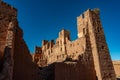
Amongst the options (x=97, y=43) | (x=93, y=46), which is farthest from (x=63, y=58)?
(x=97, y=43)

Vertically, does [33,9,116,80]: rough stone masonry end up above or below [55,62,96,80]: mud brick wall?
above

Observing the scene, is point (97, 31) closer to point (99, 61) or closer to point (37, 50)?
point (99, 61)

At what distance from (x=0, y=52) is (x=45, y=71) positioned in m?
6.92

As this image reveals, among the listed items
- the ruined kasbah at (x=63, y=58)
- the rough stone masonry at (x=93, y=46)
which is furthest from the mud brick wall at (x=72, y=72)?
the rough stone masonry at (x=93, y=46)

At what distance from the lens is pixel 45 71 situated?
17.5m

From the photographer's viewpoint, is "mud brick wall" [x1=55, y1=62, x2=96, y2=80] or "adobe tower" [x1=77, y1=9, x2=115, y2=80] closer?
"mud brick wall" [x1=55, y1=62, x2=96, y2=80]

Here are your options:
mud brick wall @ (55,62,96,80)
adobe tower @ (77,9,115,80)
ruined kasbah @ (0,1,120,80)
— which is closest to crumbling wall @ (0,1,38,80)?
ruined kasbah @ (0,1,120,80)

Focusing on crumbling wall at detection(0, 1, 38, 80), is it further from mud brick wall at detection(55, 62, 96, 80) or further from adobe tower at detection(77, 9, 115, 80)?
adobe tower at detection(77, 9, 115, 80)

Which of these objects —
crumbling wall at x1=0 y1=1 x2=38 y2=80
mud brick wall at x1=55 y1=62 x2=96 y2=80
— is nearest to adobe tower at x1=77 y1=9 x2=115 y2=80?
mud brick wall at x1=55 y1=62 x2=96 y2=80

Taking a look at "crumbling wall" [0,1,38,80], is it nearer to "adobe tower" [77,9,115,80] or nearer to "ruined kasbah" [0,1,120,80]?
"ruined kasbah" [0,1,120,80]

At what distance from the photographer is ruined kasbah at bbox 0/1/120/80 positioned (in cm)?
1177

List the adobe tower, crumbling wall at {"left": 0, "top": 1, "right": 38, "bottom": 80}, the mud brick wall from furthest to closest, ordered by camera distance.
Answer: the adobe tower, the mud brick wall, crumbling wall at {"left": 0, "top": 1, "right": 38, "bottom": 80}

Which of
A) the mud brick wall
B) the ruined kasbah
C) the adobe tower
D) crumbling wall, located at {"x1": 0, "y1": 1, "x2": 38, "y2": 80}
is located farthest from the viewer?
the adobe tower

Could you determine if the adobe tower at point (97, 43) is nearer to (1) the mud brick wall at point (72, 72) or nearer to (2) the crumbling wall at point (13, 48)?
(1) the mud brick wall at point (72, 72)
